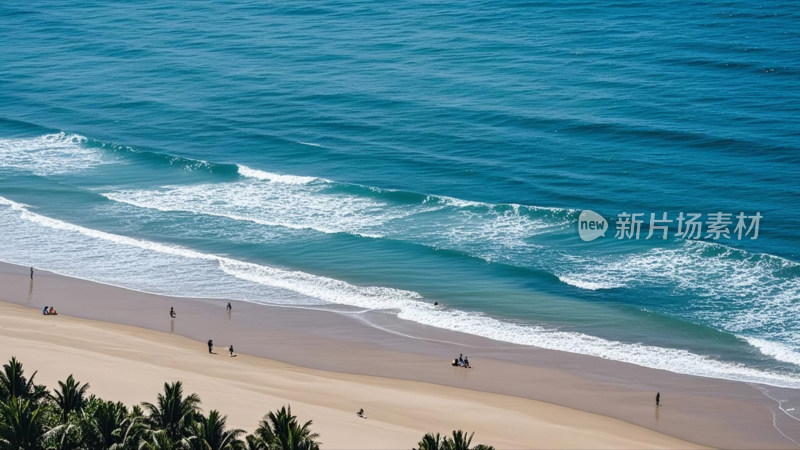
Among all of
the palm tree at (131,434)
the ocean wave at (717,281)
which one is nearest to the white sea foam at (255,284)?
the ocean wave at (717,281)

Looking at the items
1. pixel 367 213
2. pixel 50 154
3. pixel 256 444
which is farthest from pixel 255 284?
pixel 50 154

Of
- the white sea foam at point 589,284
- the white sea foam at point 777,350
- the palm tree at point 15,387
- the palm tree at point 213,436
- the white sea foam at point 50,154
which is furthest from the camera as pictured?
the white sea foam at point 50,154

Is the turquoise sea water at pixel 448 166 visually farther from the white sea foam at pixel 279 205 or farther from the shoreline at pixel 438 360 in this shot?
the shoreline at pixel 438 360

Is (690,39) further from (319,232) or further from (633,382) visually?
(633,382)

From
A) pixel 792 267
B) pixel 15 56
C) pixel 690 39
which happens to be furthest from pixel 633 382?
pixel 15 56

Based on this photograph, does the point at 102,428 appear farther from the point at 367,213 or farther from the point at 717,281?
the point at 717,281
